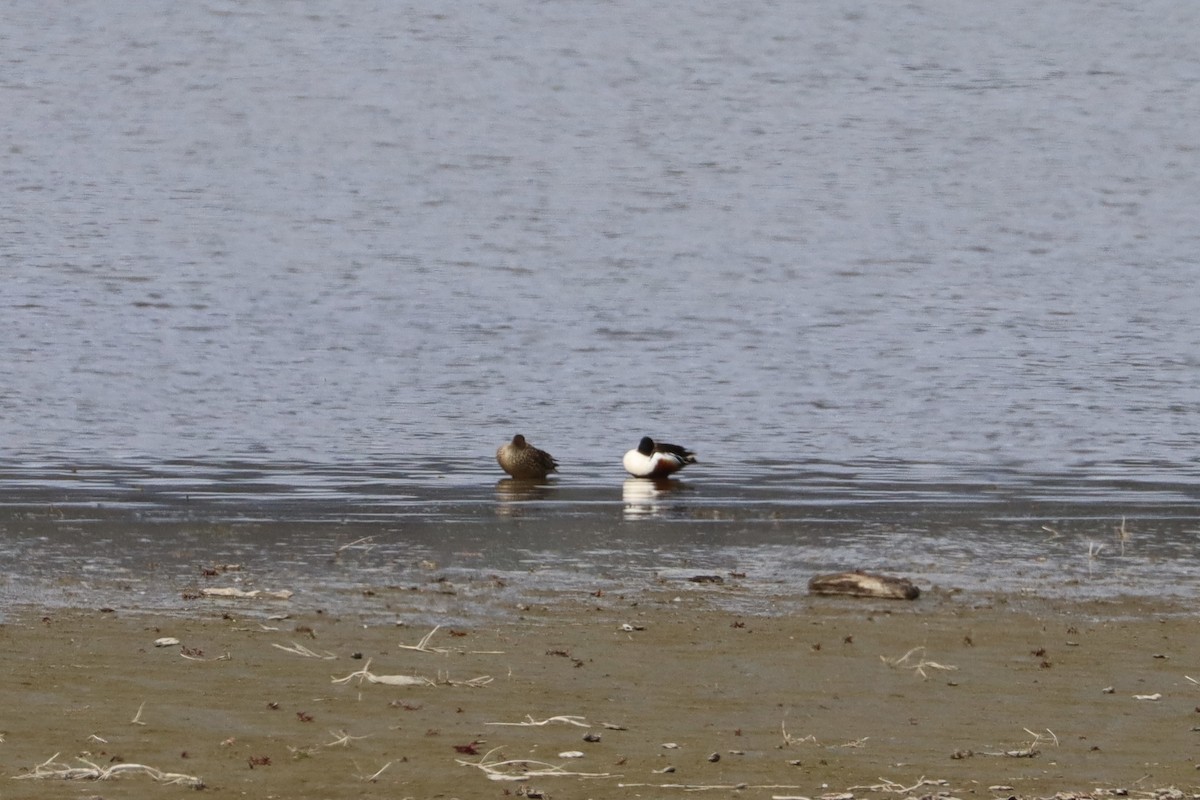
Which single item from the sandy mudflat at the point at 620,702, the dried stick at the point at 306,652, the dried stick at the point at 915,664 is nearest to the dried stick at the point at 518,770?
the sandy mudflat at the point at 620,702

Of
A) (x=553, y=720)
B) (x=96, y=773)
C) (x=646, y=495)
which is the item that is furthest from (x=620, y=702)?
(x=646, y=495)

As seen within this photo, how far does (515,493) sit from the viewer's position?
17219mm

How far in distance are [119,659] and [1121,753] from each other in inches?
172

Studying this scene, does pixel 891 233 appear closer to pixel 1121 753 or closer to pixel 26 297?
pixel 26 297

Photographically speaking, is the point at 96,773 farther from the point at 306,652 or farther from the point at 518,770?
the point at 306,652

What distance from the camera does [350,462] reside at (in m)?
19.6

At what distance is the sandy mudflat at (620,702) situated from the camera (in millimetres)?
7902

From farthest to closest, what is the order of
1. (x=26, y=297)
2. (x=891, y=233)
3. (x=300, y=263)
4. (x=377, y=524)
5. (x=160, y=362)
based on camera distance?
(x=891, y=233)
(x=300, y=263)
(x=26, y=297)
(x=160, y=362)
(x=377, y=524)

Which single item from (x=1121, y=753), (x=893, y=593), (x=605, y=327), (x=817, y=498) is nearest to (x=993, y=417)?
(x=817, y=498)

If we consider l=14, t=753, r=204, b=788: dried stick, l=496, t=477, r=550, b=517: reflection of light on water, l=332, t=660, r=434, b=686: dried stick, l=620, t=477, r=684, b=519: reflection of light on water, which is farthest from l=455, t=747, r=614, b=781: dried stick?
l=620, t=477, r=684, b=519: reflection of light on water

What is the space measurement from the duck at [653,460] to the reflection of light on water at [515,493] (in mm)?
841

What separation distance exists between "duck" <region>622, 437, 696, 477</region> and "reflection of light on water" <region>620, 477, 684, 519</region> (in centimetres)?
8

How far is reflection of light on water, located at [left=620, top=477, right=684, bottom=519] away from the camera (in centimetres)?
1612

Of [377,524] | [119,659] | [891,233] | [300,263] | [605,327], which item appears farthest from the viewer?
[891,233]
